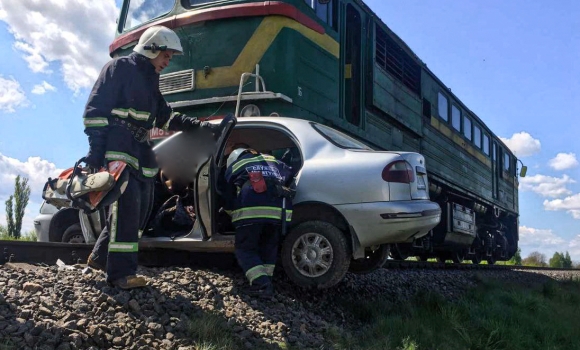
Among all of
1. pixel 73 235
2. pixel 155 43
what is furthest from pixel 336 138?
pixel 73 235

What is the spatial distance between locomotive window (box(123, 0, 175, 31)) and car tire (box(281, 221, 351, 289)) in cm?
376

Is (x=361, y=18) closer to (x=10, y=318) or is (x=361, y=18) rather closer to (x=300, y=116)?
(x=300, y=116)

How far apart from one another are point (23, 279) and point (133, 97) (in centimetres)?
137

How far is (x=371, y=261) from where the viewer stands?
4.99 meters

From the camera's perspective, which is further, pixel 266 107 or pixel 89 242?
pixel 266 107

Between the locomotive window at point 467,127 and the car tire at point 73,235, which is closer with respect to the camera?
the car tire at point 73,235

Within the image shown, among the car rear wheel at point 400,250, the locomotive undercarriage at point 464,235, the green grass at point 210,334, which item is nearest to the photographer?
the green grass at point 210,334

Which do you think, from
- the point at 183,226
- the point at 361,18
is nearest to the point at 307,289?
the point at 183,226

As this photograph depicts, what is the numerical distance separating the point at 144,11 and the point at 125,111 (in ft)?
12.4

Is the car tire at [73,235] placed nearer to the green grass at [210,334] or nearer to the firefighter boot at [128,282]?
the firefighter boot at [128,282]

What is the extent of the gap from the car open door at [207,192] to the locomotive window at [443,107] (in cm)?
793

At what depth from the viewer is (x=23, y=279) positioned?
333 cm

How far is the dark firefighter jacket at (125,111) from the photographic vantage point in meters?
3.64

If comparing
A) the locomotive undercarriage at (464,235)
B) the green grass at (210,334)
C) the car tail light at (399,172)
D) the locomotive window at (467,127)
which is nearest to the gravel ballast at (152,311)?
the green grass at (210,334)
